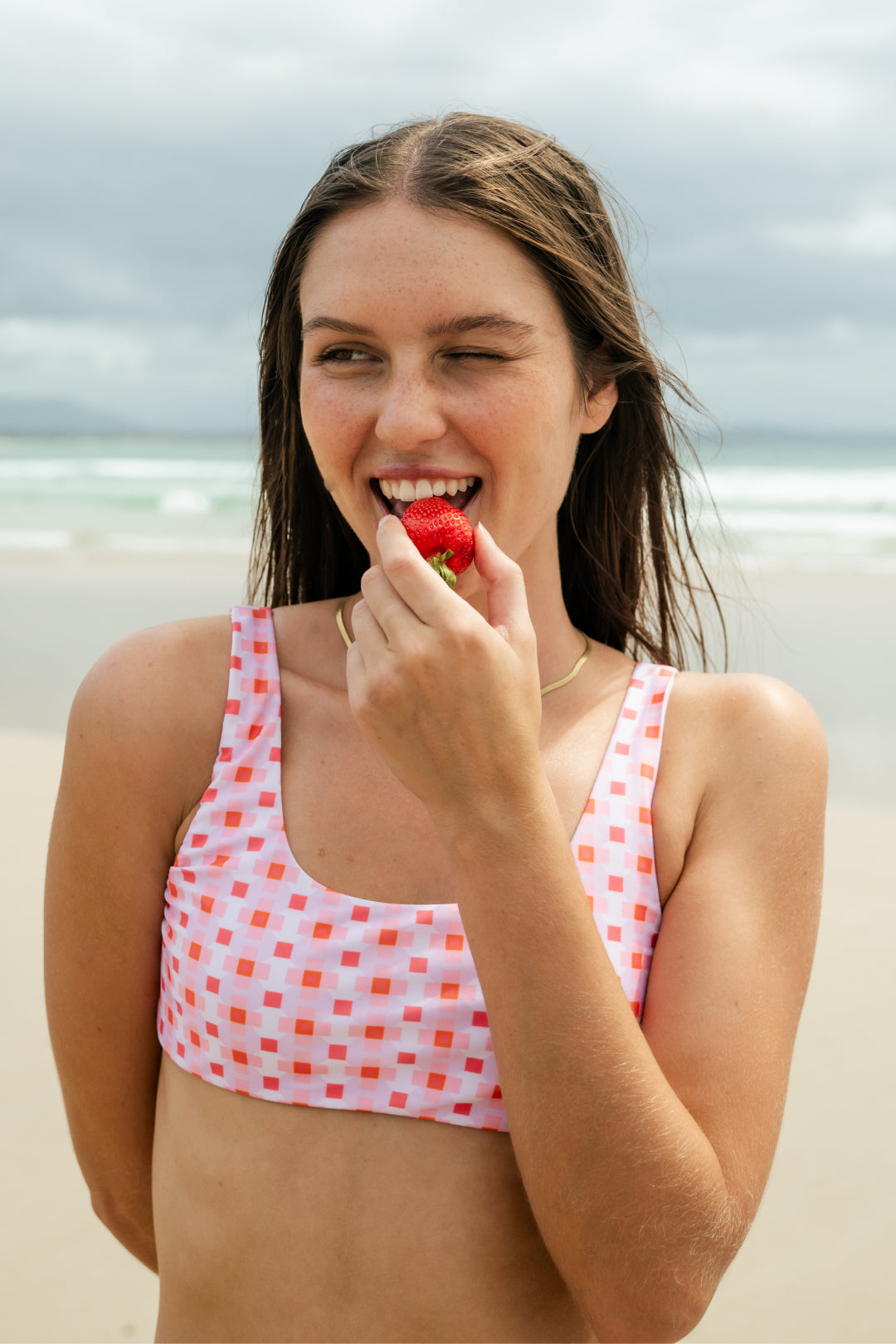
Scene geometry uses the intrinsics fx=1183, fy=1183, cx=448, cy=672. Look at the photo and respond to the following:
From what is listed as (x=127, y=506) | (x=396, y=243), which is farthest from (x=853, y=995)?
(x=127, y=506)

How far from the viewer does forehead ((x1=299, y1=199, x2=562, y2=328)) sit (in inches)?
80.4

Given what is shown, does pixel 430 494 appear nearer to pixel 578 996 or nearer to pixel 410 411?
pixel 410 411

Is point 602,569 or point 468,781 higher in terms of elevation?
point 602,569

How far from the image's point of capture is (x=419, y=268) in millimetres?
2047

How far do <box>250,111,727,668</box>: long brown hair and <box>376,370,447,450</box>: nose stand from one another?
0.34 metres

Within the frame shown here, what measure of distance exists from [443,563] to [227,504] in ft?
74.9

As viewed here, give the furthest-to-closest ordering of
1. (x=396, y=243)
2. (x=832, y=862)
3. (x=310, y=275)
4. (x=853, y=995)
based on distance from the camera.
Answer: (x=832, y=862) → (x=853, y=995) → (x=310, y=275) → (x=396, y=243)

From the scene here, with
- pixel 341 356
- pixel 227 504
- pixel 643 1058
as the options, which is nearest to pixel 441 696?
pixel 643 1058

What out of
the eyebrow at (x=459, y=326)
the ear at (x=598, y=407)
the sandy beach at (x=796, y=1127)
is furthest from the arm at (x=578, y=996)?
the sandy beach at (x=796, y=1127)

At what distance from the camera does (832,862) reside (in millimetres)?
6344

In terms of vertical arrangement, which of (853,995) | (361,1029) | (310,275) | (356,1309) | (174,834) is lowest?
(853,995)

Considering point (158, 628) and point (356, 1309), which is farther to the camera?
point (158, 628)

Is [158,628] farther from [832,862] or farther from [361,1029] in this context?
[832,862]

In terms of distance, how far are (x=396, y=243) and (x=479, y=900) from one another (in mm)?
1148
